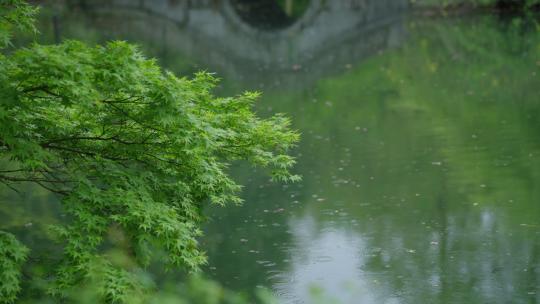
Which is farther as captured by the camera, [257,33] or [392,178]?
[257,33]

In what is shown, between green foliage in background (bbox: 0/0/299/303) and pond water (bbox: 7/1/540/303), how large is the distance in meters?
1.54

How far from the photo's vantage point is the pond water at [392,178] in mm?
10031

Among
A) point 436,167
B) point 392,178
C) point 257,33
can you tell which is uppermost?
point 436,167

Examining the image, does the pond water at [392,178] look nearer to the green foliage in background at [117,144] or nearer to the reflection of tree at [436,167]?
the reflection of tree at [436,167]

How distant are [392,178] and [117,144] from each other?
24.4 ft

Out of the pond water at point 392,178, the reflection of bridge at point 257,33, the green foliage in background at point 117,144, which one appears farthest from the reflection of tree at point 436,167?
the reflection of bridge at point 257,33

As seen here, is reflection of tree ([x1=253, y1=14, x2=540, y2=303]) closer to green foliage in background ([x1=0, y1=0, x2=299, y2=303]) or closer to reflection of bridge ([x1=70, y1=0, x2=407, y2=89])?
green foliage in background ([x1=0, y1=0, x2=299, y2=303])

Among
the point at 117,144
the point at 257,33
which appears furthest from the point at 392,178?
the point at 257,33

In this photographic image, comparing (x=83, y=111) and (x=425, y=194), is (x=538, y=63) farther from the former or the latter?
(x=83, y=111)

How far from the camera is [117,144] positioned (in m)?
7.50

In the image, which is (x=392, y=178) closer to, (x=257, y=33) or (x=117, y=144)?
(x=117, y=144)

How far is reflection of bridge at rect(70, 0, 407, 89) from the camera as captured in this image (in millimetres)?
28391

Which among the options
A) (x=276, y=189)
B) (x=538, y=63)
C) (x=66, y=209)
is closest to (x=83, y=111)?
(x=66, y=209)

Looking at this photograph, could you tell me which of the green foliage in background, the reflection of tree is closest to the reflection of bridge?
the reflection of tree
